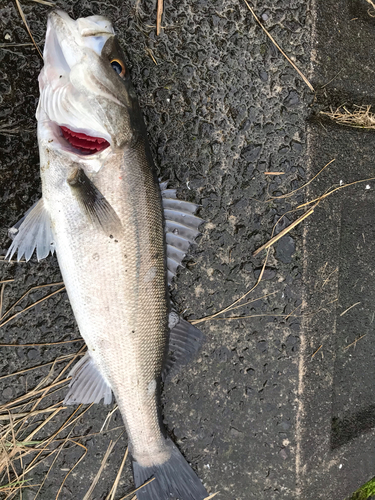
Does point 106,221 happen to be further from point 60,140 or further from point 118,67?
point 118,67

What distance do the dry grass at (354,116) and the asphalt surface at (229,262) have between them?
90 millimetres

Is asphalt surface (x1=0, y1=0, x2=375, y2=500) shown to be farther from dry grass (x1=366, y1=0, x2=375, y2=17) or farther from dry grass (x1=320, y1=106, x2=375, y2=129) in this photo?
dry grass (x1=366, y1=0, x2=375, y2=17)

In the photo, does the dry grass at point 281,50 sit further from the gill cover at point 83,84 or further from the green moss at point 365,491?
the green moss at point 365,491

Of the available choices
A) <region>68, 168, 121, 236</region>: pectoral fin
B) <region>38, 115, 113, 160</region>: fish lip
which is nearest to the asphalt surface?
<region>38, 115, 113, 160</region>: fish lip

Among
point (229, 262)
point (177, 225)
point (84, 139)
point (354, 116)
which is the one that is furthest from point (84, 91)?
point (354, 116)

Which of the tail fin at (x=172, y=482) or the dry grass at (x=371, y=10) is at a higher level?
the dry grass at (x=371, y=10)

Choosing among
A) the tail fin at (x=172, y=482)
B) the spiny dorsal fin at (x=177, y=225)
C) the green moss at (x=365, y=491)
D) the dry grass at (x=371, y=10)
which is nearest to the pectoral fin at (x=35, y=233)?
the spiny dorsal fin at (x=177, y=225)

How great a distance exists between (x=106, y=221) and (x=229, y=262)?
3.03 ft

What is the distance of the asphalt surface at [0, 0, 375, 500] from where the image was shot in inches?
81.7

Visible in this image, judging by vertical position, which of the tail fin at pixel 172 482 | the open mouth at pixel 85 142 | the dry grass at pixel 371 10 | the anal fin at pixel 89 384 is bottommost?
the tail fin at pixel 172 482

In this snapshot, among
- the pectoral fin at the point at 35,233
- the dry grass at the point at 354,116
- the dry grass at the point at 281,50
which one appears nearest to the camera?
the pectoral fin at the point at 35,233

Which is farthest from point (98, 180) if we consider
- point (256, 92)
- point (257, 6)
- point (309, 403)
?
point (309, 403)

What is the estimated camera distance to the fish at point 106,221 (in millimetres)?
1556

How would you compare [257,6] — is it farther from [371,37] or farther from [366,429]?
[366,429]
